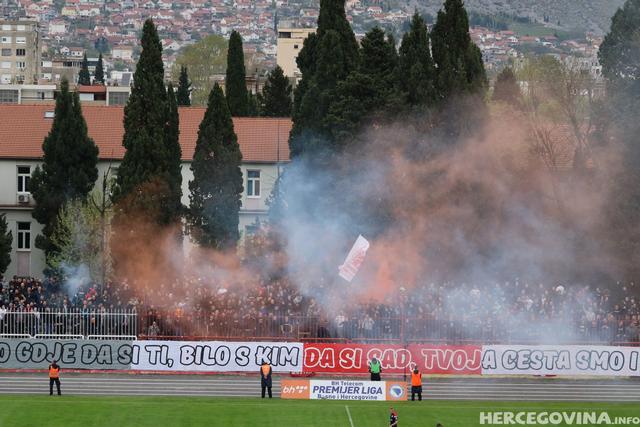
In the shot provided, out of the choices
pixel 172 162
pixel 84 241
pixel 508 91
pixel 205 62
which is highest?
pixel 508 91

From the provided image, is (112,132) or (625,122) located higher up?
(625,122)

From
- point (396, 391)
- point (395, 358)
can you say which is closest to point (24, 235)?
point (395, 358)

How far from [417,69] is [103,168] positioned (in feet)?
56.9

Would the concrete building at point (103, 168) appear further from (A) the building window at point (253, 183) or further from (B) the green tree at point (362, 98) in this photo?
(B) the green tree at point (362, 98)

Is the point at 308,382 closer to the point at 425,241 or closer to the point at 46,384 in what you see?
the point at 46,384

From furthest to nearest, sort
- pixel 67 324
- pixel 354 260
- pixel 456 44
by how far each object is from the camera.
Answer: pixel 456 44
pixel 354 260
pixel 67 324

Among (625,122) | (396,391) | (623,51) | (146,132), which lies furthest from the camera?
(146,132)

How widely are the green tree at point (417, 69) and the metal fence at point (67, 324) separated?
48.5ft

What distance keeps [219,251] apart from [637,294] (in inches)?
642

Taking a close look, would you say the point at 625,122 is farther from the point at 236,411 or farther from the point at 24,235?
the point at 24,235

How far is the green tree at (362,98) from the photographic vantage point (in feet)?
184

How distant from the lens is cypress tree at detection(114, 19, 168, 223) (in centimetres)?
5681

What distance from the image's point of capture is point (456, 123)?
179 ft

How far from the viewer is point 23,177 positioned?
6638 centimetres
